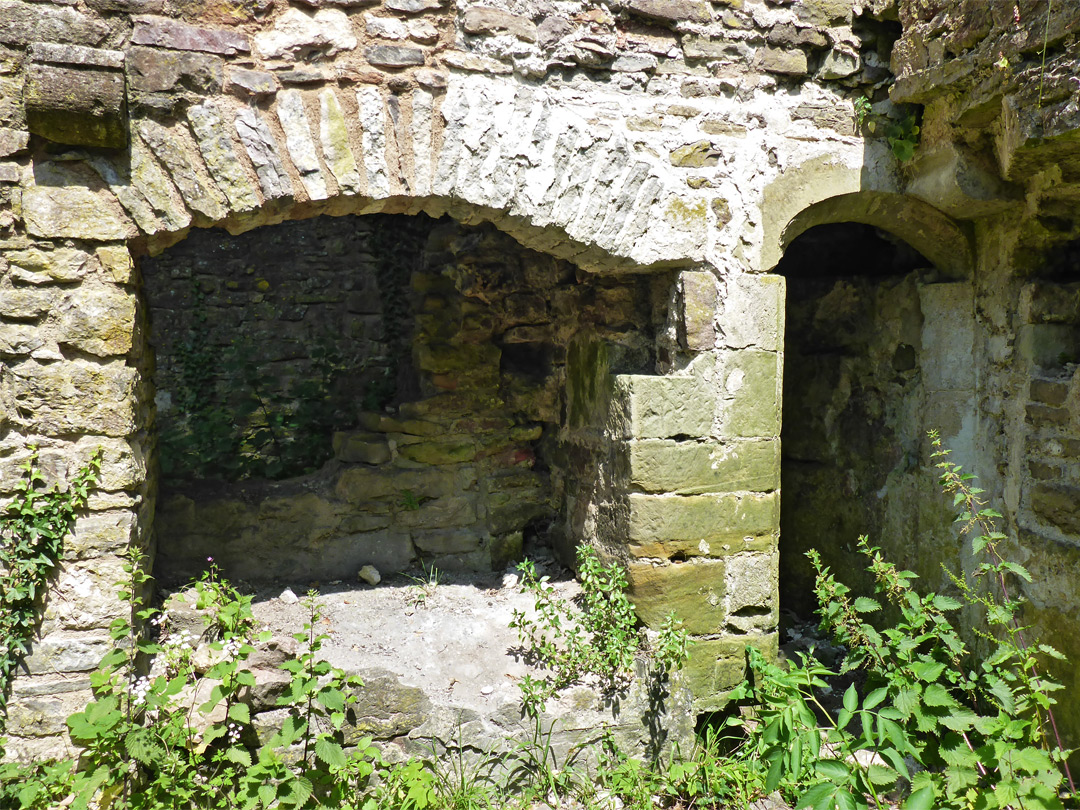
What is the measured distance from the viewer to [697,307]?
10.1 feet

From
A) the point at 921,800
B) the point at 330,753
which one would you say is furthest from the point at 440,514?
the point at 921,800

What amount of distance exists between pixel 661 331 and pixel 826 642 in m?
2.06

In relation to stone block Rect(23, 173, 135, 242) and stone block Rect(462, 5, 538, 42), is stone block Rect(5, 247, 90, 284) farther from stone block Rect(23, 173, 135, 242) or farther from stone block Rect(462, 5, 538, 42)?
stone block Rect(462, 5, 538, 42)

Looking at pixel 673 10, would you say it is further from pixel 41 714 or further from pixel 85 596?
pixel 41 714

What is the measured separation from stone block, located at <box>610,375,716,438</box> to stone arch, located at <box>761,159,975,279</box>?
587mm

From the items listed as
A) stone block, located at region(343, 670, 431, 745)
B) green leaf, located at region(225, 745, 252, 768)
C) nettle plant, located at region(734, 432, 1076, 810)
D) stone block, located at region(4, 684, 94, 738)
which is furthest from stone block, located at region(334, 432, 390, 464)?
nettle plant, located at region(734, 432, 1076, 810)

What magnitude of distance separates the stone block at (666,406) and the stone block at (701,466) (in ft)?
0.17

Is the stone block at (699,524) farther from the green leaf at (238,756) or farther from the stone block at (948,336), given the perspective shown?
the green leaf at (238,756)

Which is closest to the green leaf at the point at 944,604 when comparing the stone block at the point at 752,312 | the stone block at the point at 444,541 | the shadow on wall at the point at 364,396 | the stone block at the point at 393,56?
the stone block at the point at 752,312

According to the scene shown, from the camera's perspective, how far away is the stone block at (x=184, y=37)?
244 cm

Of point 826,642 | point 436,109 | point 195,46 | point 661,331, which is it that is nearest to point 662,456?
point 661,331

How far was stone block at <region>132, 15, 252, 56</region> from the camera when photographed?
8.00ft

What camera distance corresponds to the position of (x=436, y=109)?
108 inches

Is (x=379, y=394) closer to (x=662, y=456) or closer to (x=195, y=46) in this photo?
(x=662, y=456)
